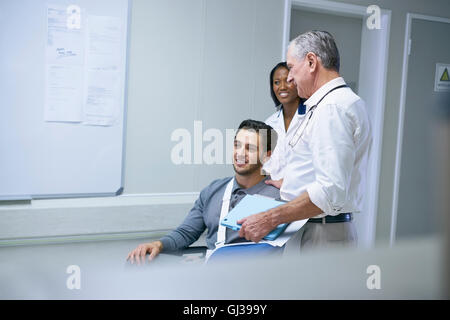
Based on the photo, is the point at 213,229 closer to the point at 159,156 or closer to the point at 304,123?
the point at 304,123

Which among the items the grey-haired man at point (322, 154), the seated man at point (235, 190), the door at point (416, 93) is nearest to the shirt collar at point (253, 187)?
the seated man at point (235, 190)

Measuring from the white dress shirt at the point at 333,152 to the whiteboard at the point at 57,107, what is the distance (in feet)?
3.21

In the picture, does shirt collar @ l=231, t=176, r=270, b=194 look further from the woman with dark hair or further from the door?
the door

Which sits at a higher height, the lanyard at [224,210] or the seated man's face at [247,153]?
the seated man's face at [247,153]

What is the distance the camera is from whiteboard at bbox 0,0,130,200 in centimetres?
148

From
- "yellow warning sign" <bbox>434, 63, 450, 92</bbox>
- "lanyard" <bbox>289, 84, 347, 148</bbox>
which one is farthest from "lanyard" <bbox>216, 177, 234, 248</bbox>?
"yellow warning sign" <bbox>434, 63, 450, 92</bbox>

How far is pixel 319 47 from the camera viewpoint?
82cm

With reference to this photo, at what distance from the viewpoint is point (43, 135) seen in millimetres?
1548

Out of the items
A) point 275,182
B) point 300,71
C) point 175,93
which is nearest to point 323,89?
point 300,71

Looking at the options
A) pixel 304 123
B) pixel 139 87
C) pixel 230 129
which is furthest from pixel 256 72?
pixel 304 123

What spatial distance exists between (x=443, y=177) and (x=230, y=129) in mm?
1646

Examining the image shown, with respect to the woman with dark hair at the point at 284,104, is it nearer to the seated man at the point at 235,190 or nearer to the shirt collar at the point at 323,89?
the seated man at the point at 235,190

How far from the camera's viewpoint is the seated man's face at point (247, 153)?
115cm

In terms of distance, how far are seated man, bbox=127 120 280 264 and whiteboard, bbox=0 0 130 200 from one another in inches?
25.3
